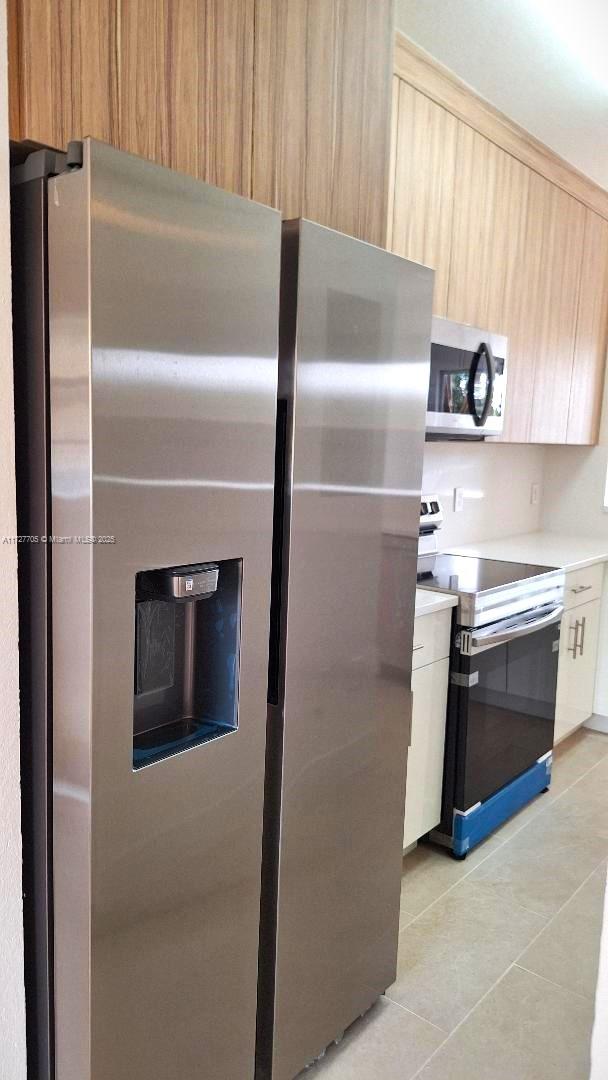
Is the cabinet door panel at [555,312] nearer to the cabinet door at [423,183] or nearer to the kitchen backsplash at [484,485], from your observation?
the kitchen backsplash at [484,485]

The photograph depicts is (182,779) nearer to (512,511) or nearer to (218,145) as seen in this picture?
(218,145)

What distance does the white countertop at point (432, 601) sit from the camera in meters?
2.39

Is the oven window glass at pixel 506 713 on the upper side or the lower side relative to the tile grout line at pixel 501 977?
upper

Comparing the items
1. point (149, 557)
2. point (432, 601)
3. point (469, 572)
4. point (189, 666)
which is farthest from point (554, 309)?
point (149, 557)

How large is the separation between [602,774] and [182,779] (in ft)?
9.02

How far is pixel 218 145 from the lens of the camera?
139 cm

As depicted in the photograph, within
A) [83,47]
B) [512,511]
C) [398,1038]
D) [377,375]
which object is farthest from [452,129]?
[398,1038]

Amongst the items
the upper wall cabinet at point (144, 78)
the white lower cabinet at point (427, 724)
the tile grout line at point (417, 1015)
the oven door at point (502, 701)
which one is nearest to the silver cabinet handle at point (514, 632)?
the oven door at point (502, 701)

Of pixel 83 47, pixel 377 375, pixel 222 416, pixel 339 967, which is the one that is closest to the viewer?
pixel 83 47

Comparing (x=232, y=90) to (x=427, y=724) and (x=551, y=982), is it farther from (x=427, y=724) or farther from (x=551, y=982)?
(x=551, y=982)

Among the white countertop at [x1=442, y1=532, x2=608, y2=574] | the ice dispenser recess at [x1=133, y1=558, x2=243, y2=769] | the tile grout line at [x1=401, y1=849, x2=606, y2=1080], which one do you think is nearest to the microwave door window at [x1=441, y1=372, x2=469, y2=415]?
the white countertop at [x1=442, y1=532, x2=608, y2=574]

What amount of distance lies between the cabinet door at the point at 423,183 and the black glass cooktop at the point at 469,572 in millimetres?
917

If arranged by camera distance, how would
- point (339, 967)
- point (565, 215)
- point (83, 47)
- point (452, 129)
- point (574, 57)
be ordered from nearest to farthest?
point (83, 47) < point (339, 967) < point (574, 57) < point (452, 129) < point (565, 215)

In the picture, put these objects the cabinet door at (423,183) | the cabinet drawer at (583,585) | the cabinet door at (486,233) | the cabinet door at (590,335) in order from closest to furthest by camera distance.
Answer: the cabinet door at (423,183), the cabinet door at (486,233), the cabinet drawer at (583,585), the cabinet door at (590,335)
